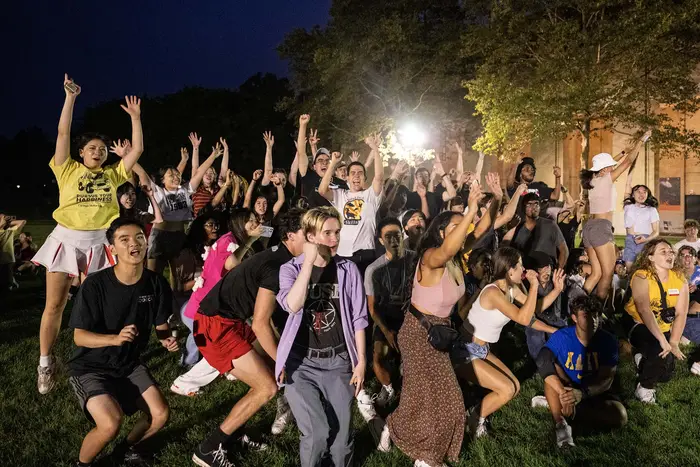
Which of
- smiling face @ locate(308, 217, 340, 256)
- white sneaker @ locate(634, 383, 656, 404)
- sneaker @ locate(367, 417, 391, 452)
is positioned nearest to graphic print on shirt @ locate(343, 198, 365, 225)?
sneaker @ locate(367, 417, 391, 452)

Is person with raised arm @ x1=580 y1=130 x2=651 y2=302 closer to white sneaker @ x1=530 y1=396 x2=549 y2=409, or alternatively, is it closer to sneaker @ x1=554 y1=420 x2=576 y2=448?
white sneaker @ x1=530 y1=396 x2=549 y2=409

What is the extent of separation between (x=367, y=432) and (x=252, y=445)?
97 cm

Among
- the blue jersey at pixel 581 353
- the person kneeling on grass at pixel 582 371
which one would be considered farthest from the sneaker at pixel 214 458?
the blue jersey at pixel 581 353

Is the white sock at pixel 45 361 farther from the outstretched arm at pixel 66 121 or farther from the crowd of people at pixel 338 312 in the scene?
the outstretched arm at pixel 66 121

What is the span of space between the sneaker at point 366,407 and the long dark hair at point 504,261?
1567mm

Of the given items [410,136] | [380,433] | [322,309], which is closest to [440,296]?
[322,309]

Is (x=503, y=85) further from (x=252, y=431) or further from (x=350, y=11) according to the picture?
(x=252, y=431)

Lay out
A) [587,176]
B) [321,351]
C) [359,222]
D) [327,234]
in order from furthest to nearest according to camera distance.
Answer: [587,176], [359,222], [321,351], [327,234]

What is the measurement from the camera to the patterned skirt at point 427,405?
3.89 m

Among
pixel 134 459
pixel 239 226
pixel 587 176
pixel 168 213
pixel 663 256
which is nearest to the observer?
pixel 134 459

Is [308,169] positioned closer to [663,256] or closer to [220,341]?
[220,341]

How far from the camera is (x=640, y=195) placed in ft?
35.0

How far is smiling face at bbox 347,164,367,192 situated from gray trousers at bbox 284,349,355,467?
11.7ft

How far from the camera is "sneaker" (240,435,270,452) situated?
424 cm
